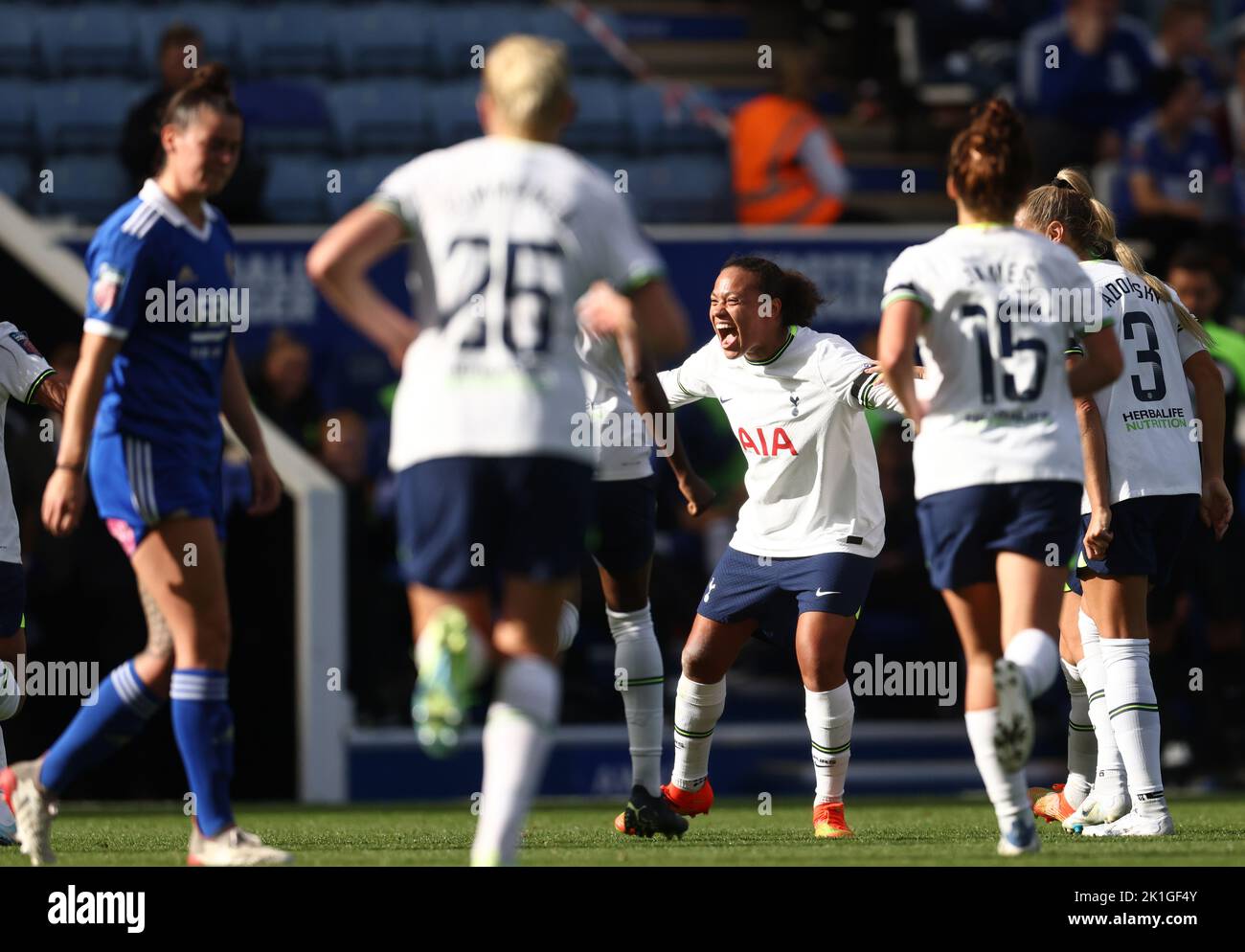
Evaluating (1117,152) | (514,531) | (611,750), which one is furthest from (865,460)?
(1117,152)

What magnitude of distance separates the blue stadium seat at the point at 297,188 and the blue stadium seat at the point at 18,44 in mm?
1858

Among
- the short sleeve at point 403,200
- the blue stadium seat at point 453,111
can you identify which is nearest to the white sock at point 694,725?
the short sleeve at point 403,200

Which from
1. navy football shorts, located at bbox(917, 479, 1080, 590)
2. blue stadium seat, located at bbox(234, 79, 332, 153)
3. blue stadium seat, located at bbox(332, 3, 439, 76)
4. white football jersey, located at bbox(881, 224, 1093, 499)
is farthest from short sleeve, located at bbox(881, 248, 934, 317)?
blue stadium seat, located at bbox(332, 3, 439, 76)

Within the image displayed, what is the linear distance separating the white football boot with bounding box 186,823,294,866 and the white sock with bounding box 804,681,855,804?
2.16 m

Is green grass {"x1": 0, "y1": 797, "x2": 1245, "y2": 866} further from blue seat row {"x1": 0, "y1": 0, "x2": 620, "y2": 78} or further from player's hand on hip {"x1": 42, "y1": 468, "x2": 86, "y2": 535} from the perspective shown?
blue seat row {"x1": 0, "y1": 0, "x2": 620, "y2": 78}

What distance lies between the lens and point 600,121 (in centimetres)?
1398

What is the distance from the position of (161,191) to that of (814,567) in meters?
2.54

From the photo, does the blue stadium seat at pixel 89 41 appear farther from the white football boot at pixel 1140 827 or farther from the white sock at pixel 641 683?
the white football boot at pixel 1140 827

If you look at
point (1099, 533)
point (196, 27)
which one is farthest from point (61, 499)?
point (196, 27)

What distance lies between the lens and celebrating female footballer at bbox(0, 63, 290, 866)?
5.46 meters

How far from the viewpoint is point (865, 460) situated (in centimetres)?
722

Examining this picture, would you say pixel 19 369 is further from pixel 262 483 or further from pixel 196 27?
pixel 196 27

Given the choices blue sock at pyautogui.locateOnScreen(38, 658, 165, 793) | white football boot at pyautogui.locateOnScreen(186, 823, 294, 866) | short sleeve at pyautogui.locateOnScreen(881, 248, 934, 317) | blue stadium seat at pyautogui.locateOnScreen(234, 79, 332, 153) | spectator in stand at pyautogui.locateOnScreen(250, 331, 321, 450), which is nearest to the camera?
white football boot at pyautogui.locateOnScreen(186, 823, 294, 866)
